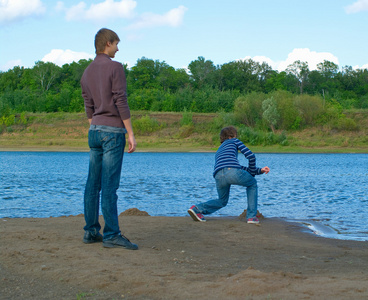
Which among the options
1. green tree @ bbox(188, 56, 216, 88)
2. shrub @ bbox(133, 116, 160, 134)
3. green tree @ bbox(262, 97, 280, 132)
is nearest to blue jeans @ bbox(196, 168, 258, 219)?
green tree @ bbox(262, 97, 280, 132)

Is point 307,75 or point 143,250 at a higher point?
point 307,75

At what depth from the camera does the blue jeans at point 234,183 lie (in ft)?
24.9

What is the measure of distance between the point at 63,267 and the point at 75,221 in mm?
3179

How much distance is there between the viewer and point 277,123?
229 feet

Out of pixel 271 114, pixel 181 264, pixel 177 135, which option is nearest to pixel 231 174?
pixel 181 264

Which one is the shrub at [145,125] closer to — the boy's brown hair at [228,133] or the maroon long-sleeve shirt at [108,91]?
the boy's brown hair at [228,133]

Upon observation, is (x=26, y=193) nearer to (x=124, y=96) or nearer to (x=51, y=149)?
(x=124, y=96)

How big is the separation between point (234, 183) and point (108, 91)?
3.03m

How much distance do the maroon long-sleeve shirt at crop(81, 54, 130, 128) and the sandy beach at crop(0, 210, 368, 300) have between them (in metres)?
1.44

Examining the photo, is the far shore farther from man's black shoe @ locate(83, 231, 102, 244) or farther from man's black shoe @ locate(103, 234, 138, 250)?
man's black shoe @ locate(103, 234, 138, 250)

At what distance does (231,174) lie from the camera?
300 inches

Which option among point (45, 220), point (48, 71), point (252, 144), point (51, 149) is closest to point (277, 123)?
point (252, 144)

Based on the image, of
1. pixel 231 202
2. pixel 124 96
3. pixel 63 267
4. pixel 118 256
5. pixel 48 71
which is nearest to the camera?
pixel 63 267

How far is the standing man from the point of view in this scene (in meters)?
5.23
